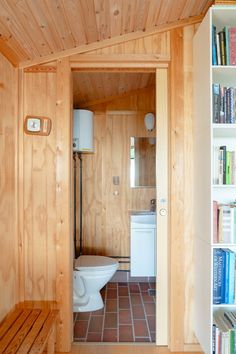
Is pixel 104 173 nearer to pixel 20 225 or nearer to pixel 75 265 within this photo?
pixel 75 265

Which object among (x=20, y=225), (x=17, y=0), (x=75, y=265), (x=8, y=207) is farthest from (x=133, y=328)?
(x=17, y=0)

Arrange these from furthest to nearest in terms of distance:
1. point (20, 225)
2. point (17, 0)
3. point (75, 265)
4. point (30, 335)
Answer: point (75, 265) < point (20, 225) < point (30, 335) < point (17, 0)

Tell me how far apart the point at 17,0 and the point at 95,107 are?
225cm

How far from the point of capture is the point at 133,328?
2.56m

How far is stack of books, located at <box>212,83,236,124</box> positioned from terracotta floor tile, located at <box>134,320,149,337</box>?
1.70 metres

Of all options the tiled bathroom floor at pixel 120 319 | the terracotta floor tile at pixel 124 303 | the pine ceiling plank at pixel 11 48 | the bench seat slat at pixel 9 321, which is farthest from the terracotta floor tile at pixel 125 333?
the pine ceiling plank at pixel 11 48

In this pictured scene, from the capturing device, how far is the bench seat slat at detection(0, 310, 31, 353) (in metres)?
1.66

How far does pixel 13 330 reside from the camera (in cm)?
182

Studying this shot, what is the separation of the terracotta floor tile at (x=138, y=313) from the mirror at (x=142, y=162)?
4.54 feet

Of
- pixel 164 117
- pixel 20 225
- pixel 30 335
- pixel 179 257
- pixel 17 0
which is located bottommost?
pixel 30 335

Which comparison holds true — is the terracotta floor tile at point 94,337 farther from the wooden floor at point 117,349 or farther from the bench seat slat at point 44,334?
the bench seat slat at point 44,334

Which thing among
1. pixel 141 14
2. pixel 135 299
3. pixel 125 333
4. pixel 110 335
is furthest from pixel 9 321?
pixel 141 14

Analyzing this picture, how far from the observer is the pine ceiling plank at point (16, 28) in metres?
1.61

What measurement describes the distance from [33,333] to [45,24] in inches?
69.1
